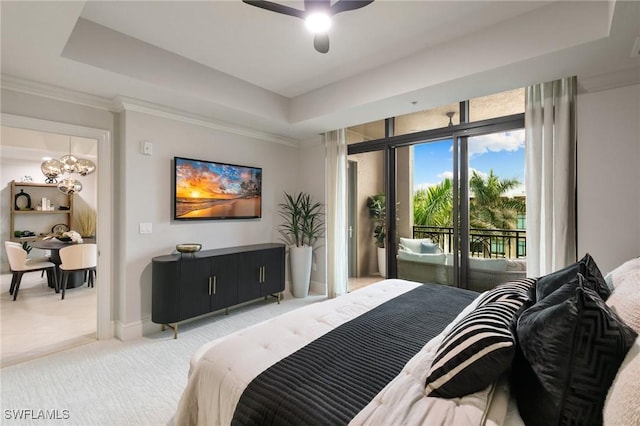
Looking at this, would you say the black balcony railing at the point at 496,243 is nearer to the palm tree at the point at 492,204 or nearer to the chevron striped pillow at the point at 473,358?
the palm tree at the point at 492,204

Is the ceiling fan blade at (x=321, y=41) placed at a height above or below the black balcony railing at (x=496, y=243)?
above

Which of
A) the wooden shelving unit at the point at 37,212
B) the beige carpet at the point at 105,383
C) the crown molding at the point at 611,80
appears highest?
the crown molding at the point at 611,80

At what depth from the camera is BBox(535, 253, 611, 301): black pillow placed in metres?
1.35

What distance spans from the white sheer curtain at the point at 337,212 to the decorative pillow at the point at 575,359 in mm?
3647

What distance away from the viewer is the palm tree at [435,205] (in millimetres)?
3787

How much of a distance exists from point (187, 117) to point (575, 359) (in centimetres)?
403

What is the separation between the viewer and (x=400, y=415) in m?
1.02

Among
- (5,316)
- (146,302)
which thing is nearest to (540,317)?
(146,302)

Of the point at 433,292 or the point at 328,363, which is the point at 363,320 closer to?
the point at 328,363

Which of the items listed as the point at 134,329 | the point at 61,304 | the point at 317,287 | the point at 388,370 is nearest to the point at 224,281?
the point at 134,329

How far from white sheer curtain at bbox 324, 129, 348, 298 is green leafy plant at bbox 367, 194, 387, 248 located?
0.42 m

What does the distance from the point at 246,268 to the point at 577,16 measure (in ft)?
13.0

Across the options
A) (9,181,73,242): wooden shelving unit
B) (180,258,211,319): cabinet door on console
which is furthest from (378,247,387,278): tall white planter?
(9,181,73,242): wooden shelving unit

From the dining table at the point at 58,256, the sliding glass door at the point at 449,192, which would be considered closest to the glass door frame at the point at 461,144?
the sliding glass door at the point at 449,192
